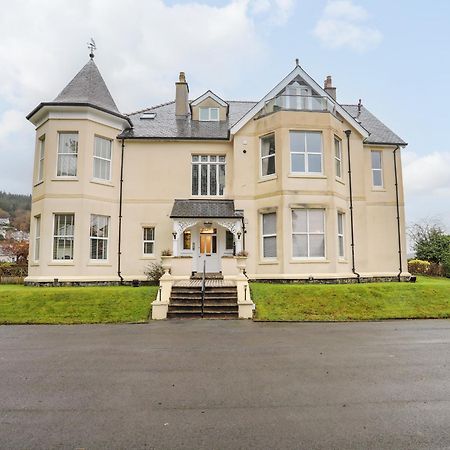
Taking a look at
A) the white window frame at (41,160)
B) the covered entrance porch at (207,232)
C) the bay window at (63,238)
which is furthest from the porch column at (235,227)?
the white window frame at (41,160)

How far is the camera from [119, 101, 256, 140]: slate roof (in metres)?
20.1

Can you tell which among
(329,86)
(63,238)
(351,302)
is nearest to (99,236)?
(63,238)

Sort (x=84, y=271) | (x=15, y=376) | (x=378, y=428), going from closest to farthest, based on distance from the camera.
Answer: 1. (x=378, y=428)
2. (x=15, y=376)
3. (x=84, y=271)

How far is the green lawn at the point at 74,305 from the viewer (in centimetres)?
1298

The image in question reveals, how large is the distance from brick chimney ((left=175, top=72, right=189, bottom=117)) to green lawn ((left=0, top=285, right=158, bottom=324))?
11608mm

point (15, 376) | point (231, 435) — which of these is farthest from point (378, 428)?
point (15, 376)

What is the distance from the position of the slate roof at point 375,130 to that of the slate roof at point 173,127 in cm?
733

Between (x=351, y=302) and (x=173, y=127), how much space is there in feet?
43.0

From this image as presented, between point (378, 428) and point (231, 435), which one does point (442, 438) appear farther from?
point (231, 435)

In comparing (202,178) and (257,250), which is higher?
(202,178)

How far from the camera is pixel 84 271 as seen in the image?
58.7 ft

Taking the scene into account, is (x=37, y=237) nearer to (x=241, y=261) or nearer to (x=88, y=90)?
(x=88, y=90)

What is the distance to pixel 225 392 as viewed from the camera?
538 cm

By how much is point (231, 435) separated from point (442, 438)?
6.93 ft
